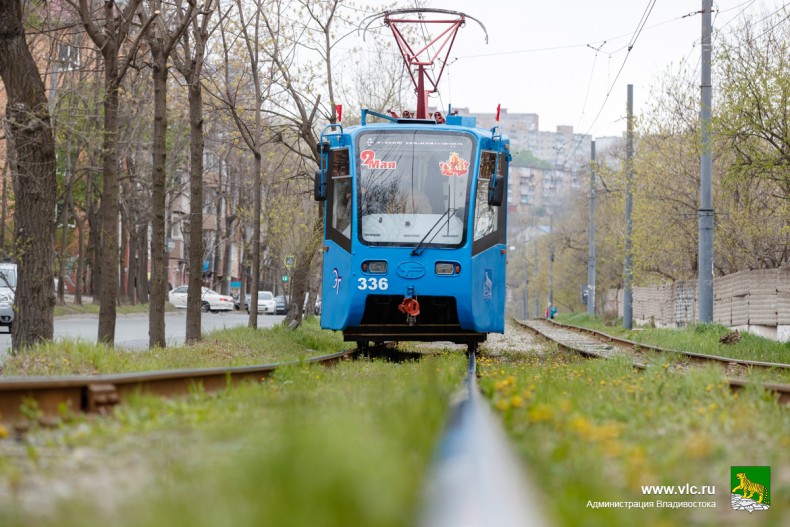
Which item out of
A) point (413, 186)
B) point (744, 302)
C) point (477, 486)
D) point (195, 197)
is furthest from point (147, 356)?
point (744, 302)

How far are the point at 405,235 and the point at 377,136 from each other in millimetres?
1579

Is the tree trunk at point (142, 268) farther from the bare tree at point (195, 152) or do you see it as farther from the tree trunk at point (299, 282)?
the bare tree at point (195, 152)

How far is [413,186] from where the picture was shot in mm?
15562

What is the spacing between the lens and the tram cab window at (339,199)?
15.6 m

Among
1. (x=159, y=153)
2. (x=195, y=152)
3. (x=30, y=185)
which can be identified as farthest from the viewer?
(x=195, y=152)

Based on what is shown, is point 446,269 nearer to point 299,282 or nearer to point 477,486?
point 477,486

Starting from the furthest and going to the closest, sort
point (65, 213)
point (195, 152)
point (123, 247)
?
point (123, 247), point (65, 213), point (195, 152)

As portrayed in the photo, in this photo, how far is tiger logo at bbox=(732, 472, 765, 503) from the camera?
4300 millimetres

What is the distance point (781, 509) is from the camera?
11.3ft

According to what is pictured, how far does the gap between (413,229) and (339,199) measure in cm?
124

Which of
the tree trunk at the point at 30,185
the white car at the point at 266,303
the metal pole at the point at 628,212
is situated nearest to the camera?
the tree trunk at the point at 30,185

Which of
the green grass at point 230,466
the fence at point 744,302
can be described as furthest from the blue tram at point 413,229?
the fence at point 744,302

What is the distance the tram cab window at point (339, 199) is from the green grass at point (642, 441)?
682 cm

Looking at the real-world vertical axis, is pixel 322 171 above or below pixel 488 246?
above
